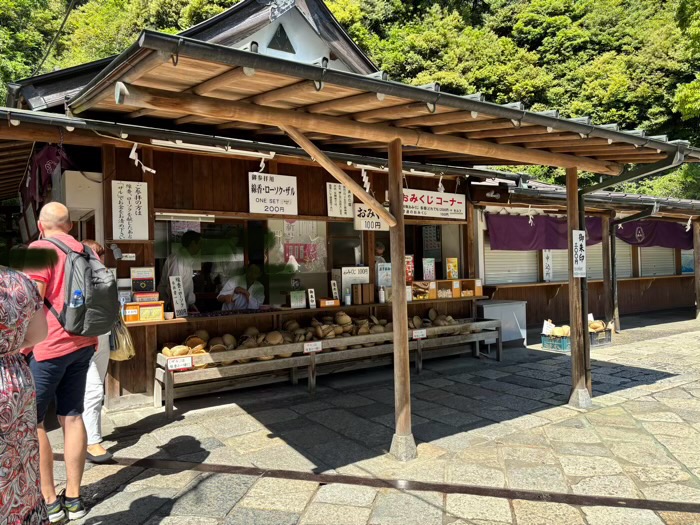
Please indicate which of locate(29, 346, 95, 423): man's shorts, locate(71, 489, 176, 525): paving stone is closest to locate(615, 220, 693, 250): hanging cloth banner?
locate(71, 489, 176, 525): paving stone

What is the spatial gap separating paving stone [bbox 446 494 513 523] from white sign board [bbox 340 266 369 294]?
4.43 metres

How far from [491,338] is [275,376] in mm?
3990

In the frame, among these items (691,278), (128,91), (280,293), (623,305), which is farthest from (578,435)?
(691,278)

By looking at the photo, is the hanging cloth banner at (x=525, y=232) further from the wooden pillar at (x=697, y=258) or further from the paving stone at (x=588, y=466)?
the paving stone at (x=588, y=466)

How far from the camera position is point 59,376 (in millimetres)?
3229

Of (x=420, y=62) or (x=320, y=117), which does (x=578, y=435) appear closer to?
(x=320, y=117)

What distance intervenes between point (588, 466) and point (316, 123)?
12.3ft

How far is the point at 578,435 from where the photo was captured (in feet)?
16.0

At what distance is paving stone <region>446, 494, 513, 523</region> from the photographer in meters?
3.32

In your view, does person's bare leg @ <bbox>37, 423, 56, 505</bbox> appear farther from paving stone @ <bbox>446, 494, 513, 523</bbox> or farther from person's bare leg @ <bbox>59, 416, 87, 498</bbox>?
paving stone @ <bbox>446, 494, 513, 523</bbox>

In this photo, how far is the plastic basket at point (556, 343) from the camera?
29.9 feet

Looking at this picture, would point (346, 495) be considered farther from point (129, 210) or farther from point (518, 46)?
point (518, 46)

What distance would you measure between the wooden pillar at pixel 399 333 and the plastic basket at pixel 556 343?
5.79 metres

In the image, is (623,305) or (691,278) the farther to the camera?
(691,278)
